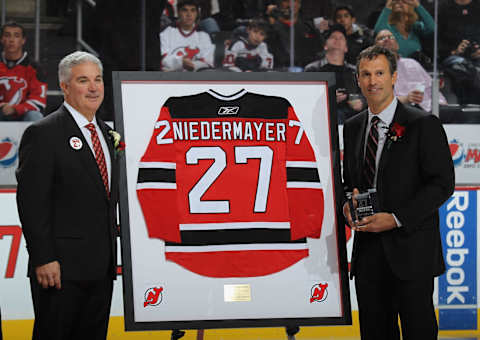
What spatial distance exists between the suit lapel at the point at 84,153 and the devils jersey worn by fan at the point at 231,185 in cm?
24

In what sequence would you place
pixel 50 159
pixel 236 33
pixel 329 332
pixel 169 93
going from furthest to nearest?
1. pixel 236 33
2. pixel 329 332
3. pixel 169 93
4. pixel 50 159

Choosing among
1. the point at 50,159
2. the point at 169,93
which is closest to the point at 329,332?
the point at 169,93

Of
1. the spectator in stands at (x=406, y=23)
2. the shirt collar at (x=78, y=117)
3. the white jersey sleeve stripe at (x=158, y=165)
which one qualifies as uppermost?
the spectator in stands at (x=406, y=23)

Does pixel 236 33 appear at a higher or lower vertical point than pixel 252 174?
higher

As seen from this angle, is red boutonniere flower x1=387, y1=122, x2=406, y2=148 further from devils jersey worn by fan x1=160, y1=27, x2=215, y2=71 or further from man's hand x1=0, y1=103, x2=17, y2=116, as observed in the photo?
man's hand x1=0, y1=103, x2=17, y2=116

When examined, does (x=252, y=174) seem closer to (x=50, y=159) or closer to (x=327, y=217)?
(x=327, y=217)

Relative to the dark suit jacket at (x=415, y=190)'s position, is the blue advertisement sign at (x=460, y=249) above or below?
below

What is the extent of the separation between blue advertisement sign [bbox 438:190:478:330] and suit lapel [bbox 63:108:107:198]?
6.37ft

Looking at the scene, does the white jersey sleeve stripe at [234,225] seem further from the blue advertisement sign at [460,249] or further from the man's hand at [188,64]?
the man's hand at [188,64]

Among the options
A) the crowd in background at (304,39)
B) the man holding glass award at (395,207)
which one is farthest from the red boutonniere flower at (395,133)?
the crowd in background at (304,39)

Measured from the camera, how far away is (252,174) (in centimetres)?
250

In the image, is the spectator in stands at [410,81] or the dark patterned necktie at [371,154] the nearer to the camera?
the dark patterned necktie at [371,154]

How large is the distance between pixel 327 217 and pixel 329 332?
47.8 inches

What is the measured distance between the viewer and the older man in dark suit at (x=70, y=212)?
2146 millimetres
